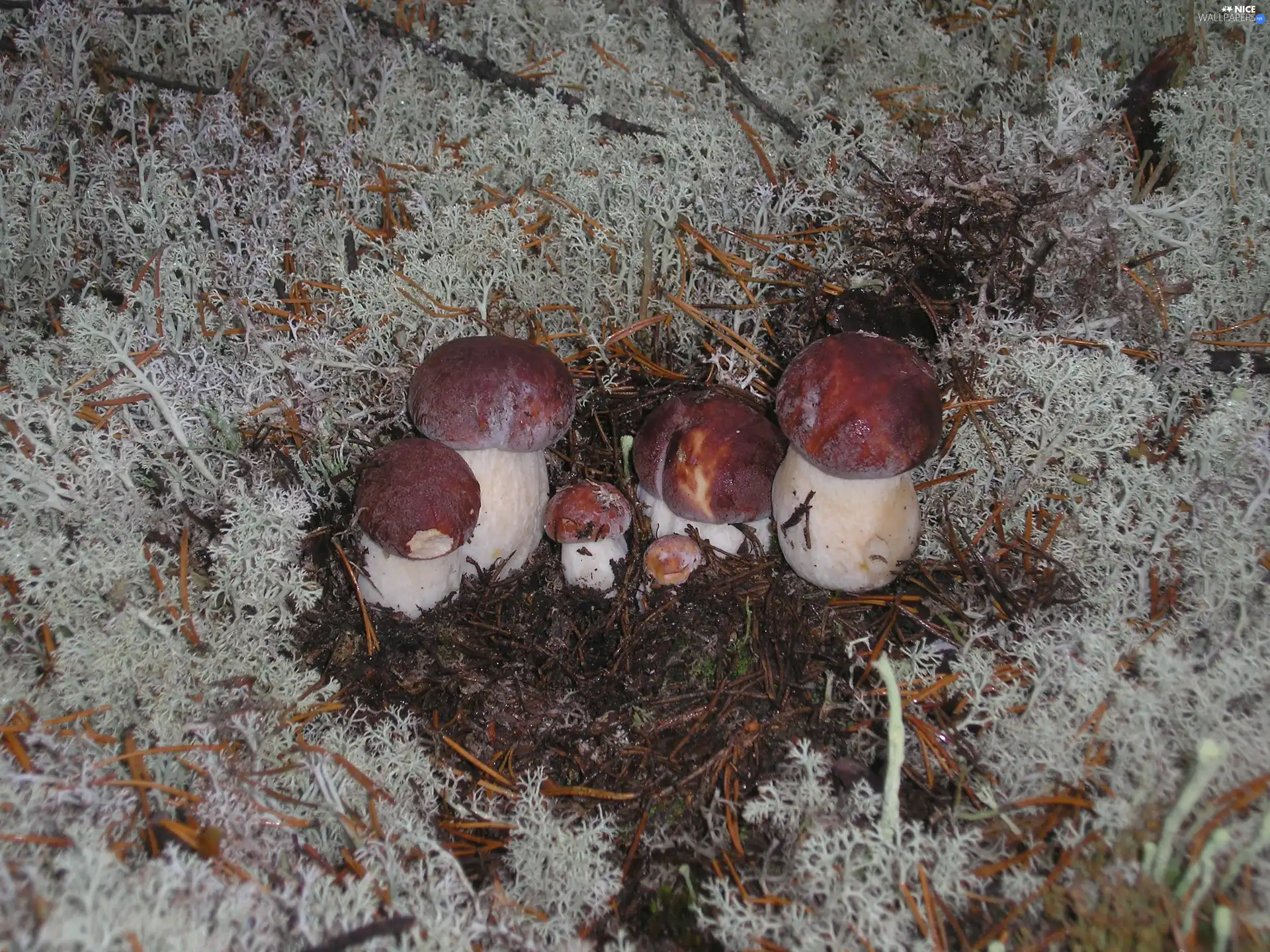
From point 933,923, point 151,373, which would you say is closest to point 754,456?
point 933,923

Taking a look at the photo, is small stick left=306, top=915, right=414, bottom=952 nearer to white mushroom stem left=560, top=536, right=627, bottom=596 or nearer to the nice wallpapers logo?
white mushroom stem left=560, top=536, right=627, bottom=596

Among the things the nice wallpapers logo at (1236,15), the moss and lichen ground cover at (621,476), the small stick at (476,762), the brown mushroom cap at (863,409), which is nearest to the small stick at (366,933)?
the moss and lichen ground cover at (621,476)

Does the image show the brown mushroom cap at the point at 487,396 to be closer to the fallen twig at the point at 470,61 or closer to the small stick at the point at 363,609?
the small stick at the point at 363,609

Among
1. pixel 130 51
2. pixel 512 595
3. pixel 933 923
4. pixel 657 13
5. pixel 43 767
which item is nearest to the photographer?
pixel 933 923

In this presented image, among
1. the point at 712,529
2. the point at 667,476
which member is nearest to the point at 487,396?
the point at 667,476

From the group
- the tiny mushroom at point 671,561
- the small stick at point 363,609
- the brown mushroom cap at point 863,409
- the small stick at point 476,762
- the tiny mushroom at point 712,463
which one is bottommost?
the small stick at point 476,762

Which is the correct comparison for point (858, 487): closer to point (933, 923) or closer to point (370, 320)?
point (933, 923)

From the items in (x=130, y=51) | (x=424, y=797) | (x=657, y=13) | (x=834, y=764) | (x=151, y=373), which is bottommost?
(x=424, y=797)

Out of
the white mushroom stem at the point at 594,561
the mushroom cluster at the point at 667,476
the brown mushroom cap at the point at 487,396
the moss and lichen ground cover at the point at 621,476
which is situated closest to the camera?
the moss and lichen ground cover at the point at 621,476
